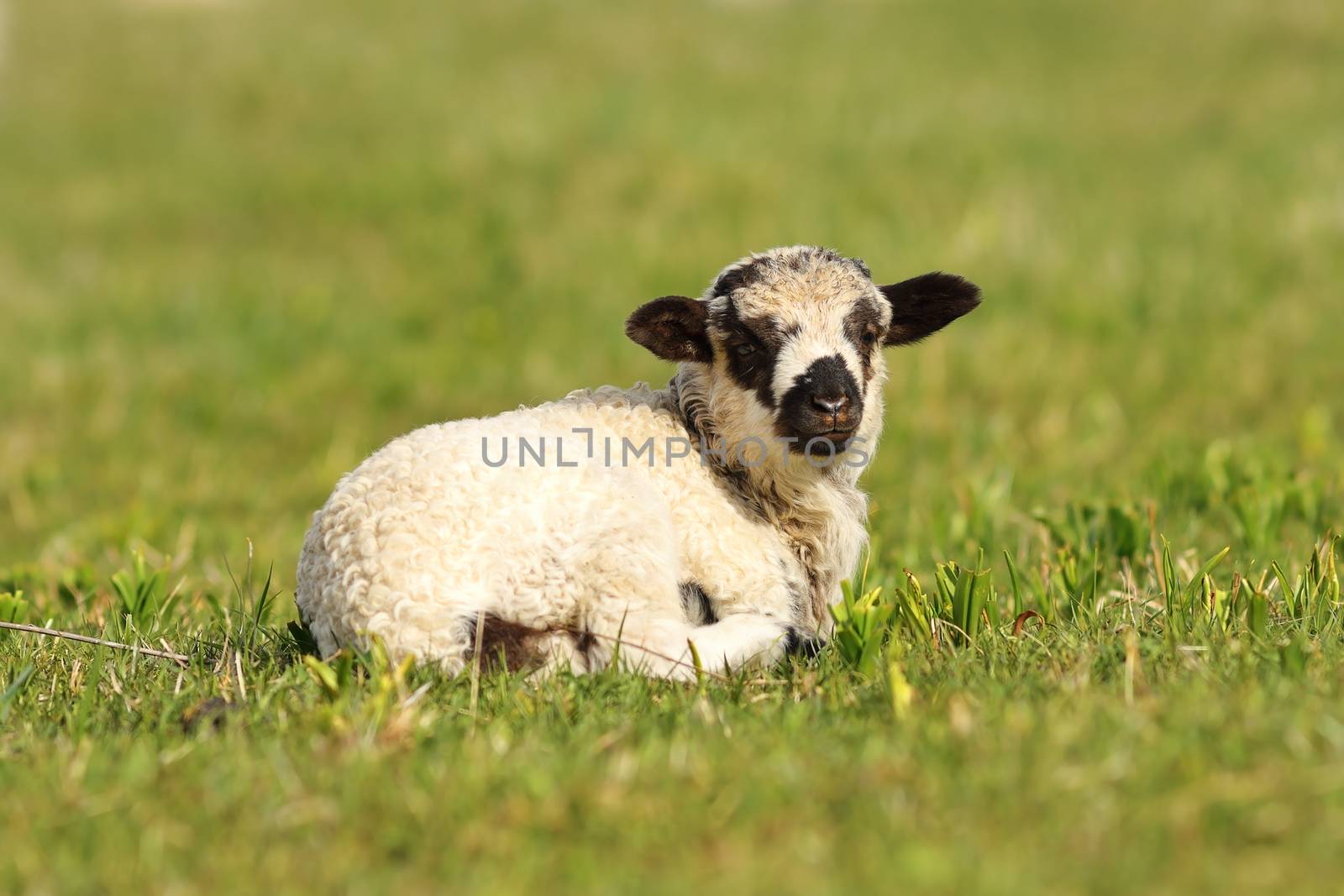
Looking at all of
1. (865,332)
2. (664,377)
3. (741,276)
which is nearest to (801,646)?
(865,332)

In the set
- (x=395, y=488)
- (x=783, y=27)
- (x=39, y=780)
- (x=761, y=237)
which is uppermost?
(x=783, y=27)

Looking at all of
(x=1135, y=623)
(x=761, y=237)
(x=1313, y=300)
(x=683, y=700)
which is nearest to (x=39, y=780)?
(x=683, y=700)

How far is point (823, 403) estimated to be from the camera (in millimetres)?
4711

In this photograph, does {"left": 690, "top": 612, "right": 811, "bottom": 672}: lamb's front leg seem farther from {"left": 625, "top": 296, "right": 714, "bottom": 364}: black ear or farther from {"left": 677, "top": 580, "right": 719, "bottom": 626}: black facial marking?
{"left": 625, "top": 296, "right": 714, "bottom": 364}: black ear

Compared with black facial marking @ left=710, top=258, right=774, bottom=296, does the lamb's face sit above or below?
below

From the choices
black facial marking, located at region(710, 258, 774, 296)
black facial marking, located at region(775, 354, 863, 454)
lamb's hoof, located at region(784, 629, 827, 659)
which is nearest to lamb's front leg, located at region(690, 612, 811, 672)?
lamb's hoof, located at region(784, 629, 827, 659)

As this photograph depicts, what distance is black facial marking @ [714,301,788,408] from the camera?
4.93 m

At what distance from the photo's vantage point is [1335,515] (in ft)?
21.9

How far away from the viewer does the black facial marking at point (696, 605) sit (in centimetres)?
464

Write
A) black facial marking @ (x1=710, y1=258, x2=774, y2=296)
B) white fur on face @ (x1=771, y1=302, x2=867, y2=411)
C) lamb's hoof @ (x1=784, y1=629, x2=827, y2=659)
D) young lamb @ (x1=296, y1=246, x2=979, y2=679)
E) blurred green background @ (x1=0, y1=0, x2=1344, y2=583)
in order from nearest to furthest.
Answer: young lamb @ (x1=296, y1=246, x2=979, y2=679) → lamb's hoof @ (x1=784, y1=629, x2=827, y2=659) → white fur on face @ (x1=771, y1=302, x2=867, y2=411) → black facial marking @ (x1=710, y1=258, x2=774, y2=296) → blurred green background @ (x1=0, y1=0, x2=1344, y2=583)

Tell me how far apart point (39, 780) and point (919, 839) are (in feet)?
6.81

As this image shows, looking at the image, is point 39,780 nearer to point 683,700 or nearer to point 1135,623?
point 683,700

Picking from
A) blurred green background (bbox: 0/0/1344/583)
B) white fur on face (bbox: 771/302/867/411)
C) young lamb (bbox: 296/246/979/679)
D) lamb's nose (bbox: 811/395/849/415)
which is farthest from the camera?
blurred green background (bbox: 0/0/1344/583)

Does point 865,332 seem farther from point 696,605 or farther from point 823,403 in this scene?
point 696,605
